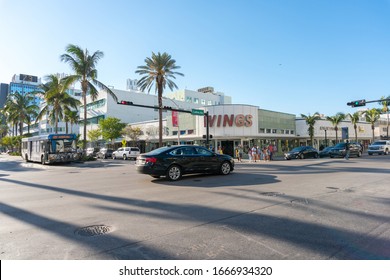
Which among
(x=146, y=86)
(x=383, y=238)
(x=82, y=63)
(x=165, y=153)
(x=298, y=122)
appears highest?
(x=82, y=63)

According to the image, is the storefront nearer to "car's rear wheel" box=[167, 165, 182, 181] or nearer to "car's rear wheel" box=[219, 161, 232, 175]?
"car's rear wheel" box=[219, 161, 232, 175]

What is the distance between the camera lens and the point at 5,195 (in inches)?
335

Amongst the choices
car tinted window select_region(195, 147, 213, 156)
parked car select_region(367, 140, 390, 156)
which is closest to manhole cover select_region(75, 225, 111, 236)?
car tinted window select_region(195, 147, 213, 156)

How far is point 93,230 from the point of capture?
467cm

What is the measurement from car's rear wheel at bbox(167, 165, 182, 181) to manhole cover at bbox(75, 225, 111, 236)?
5700 millimetres

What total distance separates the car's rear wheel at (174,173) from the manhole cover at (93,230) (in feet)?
18.7

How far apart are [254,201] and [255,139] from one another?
2981cm

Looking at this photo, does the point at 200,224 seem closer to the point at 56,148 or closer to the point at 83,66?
the point at 56,148

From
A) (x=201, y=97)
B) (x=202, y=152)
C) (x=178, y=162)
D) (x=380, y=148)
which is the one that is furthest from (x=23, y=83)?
(x=380, y=148)

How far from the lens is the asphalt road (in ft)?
12.0

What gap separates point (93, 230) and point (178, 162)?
6197mm
